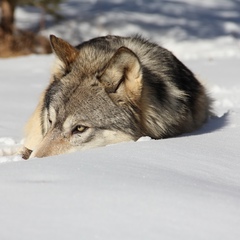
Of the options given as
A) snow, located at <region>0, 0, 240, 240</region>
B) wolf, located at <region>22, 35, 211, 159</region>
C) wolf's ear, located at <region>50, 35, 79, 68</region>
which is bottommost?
snow, located at <region>0, 0, 240, 240</region>

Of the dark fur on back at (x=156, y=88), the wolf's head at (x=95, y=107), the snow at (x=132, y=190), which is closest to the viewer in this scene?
the snow at (x=132, y=190)

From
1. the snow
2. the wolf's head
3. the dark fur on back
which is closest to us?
the snow

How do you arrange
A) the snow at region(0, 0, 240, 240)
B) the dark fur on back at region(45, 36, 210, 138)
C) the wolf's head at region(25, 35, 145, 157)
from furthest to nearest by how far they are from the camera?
the dark fur on back at region(45, 36, 210, 138)
the wolf's head at region(25, 35, 145, 157)
the snow at region(0, 0, 240, 240)

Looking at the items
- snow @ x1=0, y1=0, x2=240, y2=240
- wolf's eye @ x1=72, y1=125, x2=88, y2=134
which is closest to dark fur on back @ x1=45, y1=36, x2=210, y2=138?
snow @ x1=0, y1=0, x2=240, y2=240

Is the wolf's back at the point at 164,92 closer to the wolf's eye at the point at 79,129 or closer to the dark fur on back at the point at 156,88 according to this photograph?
the dark fur on back at the point at 156,88

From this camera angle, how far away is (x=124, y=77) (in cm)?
503

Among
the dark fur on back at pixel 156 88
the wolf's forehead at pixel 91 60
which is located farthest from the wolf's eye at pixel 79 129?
the wolf's forehead at pixel 91 60

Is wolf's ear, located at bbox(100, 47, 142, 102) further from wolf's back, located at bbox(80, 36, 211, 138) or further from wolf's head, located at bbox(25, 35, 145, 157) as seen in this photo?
wolf's back, located at bbox(80, 36, 211, 138)

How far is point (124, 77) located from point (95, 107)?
0.98 feet

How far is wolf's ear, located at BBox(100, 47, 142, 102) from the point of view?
16.1 feet

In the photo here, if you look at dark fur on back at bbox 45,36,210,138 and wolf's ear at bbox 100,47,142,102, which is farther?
dark fur on back at bbox 45,36,210,138

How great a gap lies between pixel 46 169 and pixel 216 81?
645 centimetres

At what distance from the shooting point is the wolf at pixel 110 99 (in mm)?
4926

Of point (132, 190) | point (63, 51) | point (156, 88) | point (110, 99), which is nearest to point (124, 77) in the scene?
point (110, 99)
